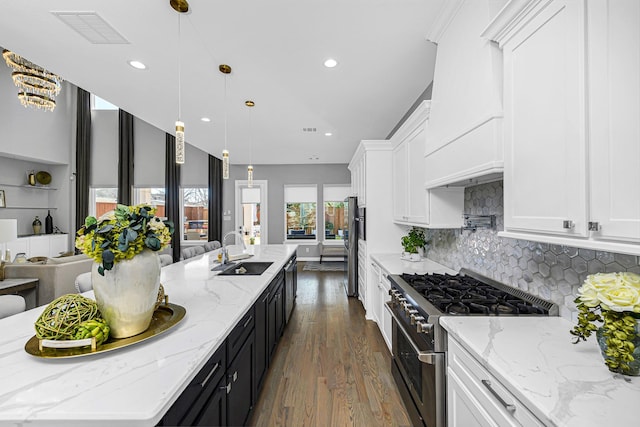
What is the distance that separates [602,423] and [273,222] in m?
7.94

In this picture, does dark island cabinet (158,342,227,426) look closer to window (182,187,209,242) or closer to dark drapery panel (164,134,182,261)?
dark drapery panel (164,134,182,261)

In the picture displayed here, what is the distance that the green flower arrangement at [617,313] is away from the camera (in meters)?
0.87

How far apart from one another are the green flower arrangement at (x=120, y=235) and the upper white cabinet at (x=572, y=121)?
1601 mm

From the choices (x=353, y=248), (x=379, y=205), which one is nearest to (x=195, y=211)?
(x=353, y=248)

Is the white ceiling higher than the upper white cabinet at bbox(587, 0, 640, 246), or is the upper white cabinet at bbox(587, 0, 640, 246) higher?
the white ceiling

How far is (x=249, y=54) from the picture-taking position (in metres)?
2.65

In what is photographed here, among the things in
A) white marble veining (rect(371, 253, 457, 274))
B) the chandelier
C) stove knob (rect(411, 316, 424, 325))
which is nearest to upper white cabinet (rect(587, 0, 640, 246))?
stove knob (rect(411, 316, 424, 325))

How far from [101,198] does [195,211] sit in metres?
2.56

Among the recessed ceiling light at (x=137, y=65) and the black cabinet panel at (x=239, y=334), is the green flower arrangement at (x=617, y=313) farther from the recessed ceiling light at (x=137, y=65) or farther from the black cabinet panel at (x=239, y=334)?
the recessed ceiling light at (x=137, y=65)

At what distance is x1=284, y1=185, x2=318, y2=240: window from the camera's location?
842 centimetres

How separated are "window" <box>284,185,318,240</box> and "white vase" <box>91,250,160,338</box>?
23.9ft

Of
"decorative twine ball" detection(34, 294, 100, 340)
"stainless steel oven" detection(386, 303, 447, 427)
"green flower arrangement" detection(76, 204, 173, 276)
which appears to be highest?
"green flower arrangement" detection(76, 204, 173, 276)

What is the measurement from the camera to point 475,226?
7.45 feet

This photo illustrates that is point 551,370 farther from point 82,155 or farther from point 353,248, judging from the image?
point 82,155
